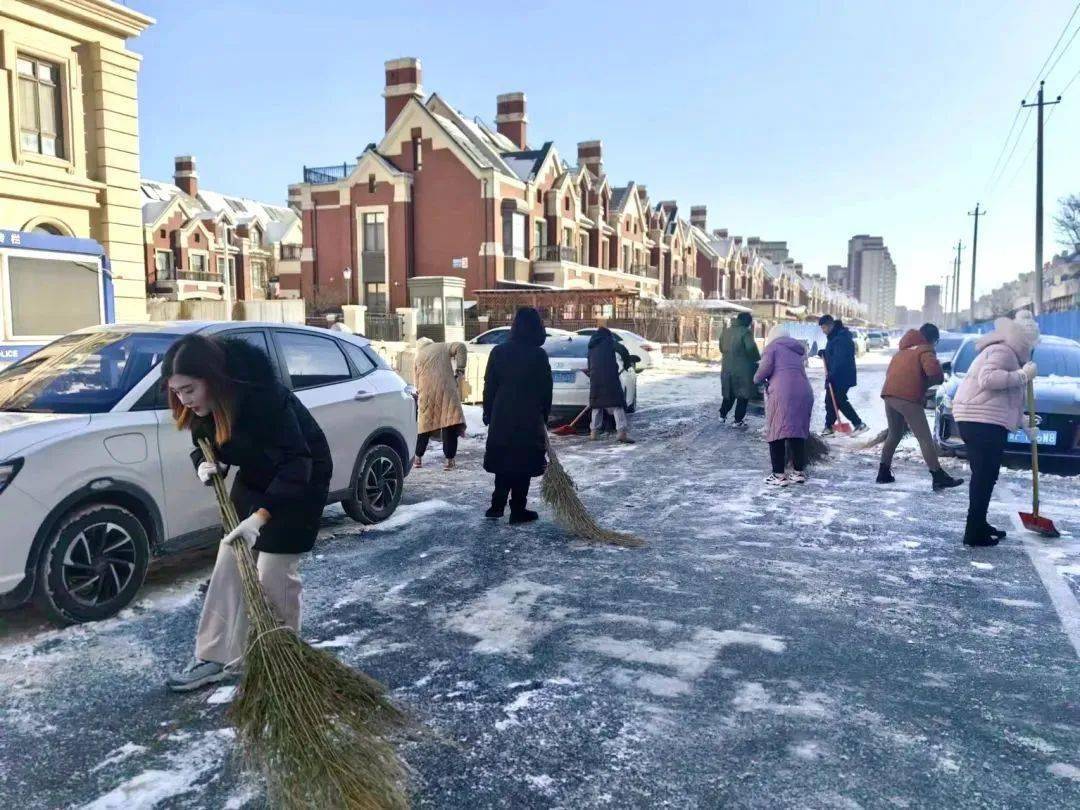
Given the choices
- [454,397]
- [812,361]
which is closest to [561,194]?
[812,361]

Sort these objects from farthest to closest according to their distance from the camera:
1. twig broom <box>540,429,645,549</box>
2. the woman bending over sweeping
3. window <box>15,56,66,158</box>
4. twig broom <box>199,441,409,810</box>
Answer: window <box>15,56,66,158</box> < twig broom <box>540,429,645,549</box> < the woman bending over sweeping < twig broom <box>199,441,409,810</box>

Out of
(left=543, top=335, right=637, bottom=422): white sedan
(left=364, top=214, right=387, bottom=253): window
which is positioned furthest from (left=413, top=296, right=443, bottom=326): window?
(left=543, top=335, right=637, bottom=422): white sedan

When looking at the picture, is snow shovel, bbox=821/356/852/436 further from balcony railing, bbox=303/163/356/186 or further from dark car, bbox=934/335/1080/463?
balcony railing, bbox=303/163/356/186

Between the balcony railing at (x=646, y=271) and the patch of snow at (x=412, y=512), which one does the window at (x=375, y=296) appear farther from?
the patch of snow at (x=412, y=512)

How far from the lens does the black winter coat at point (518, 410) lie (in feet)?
22.3

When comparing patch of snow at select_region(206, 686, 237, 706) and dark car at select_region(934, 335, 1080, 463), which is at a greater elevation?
dark car at select_region(934, 335, 1080, 463)

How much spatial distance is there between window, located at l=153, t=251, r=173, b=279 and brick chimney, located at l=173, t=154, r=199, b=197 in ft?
39.5

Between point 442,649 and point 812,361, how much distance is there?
38783 mm

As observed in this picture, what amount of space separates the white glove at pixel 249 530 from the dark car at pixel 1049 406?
7.18 metres

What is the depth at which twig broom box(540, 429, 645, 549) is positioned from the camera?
6.28m

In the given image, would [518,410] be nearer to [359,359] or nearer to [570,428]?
[359,359]

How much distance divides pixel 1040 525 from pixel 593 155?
51955 mm

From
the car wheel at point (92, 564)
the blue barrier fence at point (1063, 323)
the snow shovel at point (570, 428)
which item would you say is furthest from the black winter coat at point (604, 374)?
the blue barrier fence at point (1063, 323)

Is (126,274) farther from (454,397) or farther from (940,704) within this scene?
(940,704)
